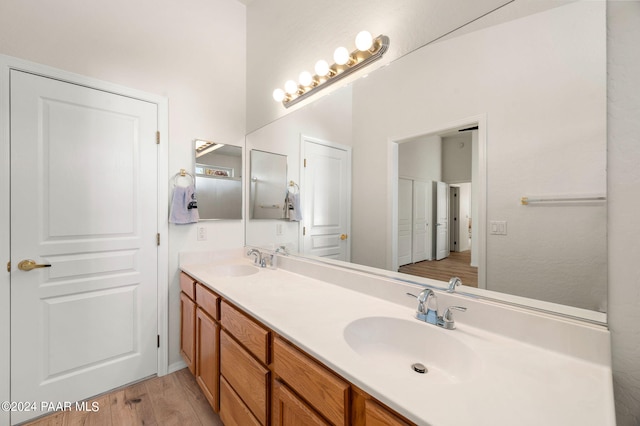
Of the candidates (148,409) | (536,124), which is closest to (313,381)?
(536,124)

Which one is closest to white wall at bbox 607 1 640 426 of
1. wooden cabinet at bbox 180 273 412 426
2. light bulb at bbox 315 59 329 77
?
wooden cabinet at bbox 180 273 412 426

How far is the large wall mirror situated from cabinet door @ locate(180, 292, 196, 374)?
4.03 feet

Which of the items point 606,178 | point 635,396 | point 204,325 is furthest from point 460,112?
point 204,325

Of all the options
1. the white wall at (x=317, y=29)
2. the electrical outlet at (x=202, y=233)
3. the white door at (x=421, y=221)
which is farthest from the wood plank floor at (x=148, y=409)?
the white wall at (x=317, y=29)

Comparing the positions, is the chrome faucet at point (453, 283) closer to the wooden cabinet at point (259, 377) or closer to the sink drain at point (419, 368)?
the sink drain at point (419, 368)

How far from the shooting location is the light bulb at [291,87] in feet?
5.90

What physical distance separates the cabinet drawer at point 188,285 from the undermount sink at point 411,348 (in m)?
1.23

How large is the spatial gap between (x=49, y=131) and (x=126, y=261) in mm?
905

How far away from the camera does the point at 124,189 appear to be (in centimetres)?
180

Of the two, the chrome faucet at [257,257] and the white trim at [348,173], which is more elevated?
the white trim at [348,173]

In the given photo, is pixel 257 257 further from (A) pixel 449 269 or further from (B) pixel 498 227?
(B) pixel 498 227

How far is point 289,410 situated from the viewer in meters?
0.89

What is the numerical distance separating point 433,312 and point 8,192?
225 cm

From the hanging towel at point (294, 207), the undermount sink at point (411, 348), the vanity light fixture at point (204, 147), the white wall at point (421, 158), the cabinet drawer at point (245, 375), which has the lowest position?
the cabinet drawer at point (245, 375)
